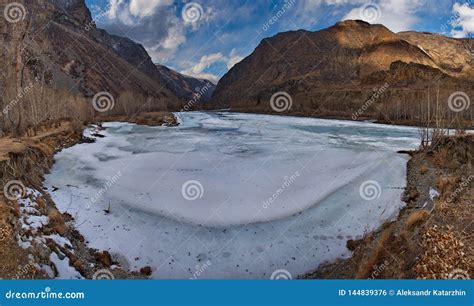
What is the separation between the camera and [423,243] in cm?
691

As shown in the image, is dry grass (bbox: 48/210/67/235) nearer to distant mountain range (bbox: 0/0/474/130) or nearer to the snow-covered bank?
the snow-covered bank

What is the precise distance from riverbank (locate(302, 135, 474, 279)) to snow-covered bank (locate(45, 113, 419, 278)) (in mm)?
816

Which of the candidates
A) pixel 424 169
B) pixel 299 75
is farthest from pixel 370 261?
pixel 299 75

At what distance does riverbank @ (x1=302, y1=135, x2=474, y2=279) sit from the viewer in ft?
20.3

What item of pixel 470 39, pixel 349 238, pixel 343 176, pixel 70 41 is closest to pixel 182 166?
pixel 343 176

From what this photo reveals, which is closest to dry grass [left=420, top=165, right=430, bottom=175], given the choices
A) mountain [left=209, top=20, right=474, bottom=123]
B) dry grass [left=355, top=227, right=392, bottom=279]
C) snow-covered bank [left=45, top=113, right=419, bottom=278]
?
snow-covered bank [left=45, top=113, right=419, bottom=278]

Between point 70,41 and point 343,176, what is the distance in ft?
477

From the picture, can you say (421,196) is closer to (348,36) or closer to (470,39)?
(470,39)

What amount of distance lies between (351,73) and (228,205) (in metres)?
132

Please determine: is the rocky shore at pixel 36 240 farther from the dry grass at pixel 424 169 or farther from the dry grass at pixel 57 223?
the dry grass at pixel 424 169

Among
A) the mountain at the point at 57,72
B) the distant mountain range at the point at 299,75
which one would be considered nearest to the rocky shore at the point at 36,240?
the mountain at the point at 57,72

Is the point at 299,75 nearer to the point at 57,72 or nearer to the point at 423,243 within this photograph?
the point at 57,72

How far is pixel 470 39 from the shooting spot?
18.2 metres

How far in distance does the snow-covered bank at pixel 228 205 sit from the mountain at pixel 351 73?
135 feet
